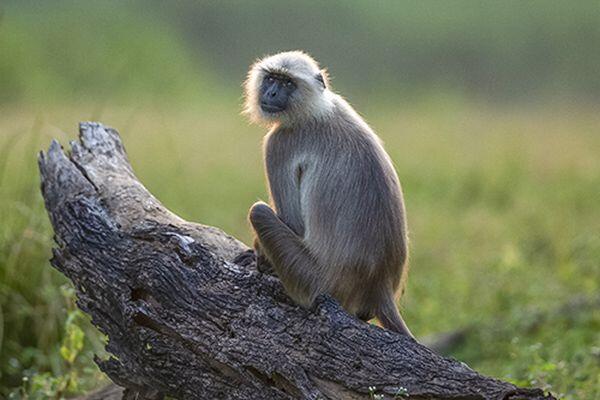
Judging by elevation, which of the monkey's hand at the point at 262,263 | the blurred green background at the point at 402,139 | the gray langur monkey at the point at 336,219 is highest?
the blurred green background at the point at 402,139

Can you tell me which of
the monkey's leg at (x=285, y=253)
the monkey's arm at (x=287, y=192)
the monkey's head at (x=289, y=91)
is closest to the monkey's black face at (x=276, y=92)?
the monkey's head at (x=289, y=91)

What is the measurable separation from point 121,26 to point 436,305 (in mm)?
11378

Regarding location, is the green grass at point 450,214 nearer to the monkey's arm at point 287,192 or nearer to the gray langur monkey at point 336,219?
the gray langur monkey at point 336,219

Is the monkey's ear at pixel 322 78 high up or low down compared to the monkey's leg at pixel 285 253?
up

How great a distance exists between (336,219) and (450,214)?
717 centimetres

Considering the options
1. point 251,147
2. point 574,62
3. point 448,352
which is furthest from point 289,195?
point 574,62

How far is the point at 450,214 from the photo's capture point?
11.5 m

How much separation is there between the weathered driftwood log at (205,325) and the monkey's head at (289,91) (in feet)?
2.36

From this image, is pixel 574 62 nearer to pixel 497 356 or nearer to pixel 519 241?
pixel 519 241

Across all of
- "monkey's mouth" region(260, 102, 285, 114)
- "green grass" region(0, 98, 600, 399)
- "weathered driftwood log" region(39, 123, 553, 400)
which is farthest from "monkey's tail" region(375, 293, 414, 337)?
"monkey's mouth" region(260, 102, 285, 114)

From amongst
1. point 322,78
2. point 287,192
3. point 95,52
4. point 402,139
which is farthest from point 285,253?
point 95,52

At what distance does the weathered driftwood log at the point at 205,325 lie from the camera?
380 centimetres

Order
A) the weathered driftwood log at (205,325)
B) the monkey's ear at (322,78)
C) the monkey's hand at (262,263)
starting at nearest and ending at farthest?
1. the weathered driftwood log at (205,325)
2. the monkey's hand at (262,263)
3. the monkey's ear at (322,78)

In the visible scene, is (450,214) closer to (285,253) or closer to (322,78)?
(322,78)
